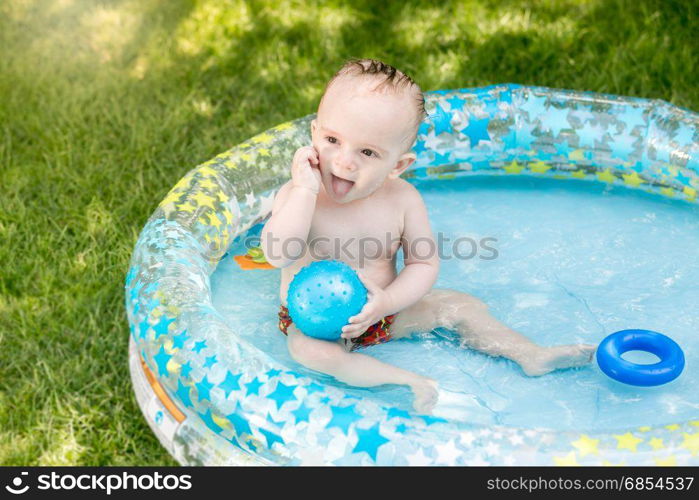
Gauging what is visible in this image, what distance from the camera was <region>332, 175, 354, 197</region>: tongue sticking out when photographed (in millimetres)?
2660

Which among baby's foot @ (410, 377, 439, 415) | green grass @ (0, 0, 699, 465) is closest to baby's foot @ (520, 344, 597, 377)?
baby's foot @ (410, 377, 439, 415)

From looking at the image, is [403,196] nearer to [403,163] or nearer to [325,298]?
[403,163]

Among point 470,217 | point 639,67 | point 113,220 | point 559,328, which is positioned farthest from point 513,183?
point 113,220

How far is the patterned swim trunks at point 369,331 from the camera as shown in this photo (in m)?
2.78

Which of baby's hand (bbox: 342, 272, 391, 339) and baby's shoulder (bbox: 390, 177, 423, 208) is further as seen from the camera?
baby's shoulder (bbox: 390, 177, 423, 208)

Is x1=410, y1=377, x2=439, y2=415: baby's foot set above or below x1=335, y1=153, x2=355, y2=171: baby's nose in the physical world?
below

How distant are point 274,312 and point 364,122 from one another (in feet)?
2.63

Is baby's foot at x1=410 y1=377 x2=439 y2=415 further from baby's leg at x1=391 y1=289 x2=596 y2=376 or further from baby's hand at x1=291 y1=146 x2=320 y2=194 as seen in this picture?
baby's hand at x1=291 y1=146 x2=320 y2=194

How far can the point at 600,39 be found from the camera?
488 cm

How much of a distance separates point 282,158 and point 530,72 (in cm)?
173

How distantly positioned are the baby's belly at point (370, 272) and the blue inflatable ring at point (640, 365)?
0.66 meters

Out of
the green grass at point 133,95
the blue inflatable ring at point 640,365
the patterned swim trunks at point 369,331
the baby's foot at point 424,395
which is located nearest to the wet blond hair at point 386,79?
the patterned swim trunks at point 369,331

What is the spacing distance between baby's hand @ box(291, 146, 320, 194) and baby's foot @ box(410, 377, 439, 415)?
61 centimetres

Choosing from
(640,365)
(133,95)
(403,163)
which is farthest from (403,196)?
(133,95)
